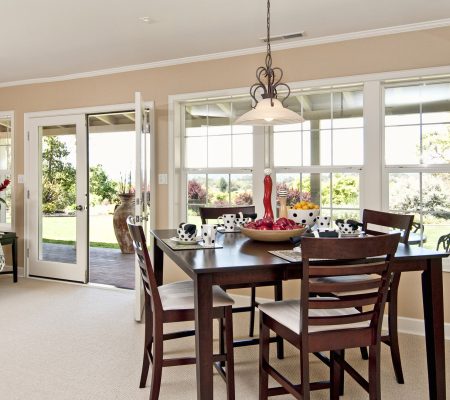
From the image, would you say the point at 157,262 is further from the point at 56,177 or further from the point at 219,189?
the point at 56,177

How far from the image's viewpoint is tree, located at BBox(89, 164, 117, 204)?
908 centimetres

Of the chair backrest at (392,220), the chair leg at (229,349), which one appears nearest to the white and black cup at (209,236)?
the chair leg at (229,349)

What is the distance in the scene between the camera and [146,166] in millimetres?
3986

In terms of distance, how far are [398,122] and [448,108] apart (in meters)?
0.38

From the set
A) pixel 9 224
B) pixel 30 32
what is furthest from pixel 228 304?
pixel 9 224

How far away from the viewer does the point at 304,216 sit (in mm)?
2604

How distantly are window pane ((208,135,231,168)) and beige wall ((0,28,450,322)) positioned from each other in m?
0.47

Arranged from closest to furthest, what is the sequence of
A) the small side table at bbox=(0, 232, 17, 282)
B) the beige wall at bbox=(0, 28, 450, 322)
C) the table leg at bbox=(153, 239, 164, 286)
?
the table leg at bbox=(153, 239, 164, 286)
the beige wall at bbox=(0, 28, 450, 322)
the small side table at bbox=(0, 232, 17, 282)

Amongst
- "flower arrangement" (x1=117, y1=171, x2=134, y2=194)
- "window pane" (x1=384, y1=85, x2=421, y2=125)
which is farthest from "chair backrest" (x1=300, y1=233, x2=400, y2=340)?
"flower arrangement" (x1=117, y1=171, x2=134, y2=194)

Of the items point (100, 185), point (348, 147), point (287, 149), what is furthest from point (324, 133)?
point (100, 185)

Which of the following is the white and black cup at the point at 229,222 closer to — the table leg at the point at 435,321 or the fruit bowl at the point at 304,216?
the fruit bowl at the point at 304,216

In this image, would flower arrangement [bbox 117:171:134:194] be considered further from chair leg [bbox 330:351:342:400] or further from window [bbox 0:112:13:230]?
chair leg [bbox 330:351:342:400]

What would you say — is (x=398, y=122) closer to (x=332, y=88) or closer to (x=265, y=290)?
(x=332, y=88)

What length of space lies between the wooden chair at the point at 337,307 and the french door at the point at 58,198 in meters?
3.47
